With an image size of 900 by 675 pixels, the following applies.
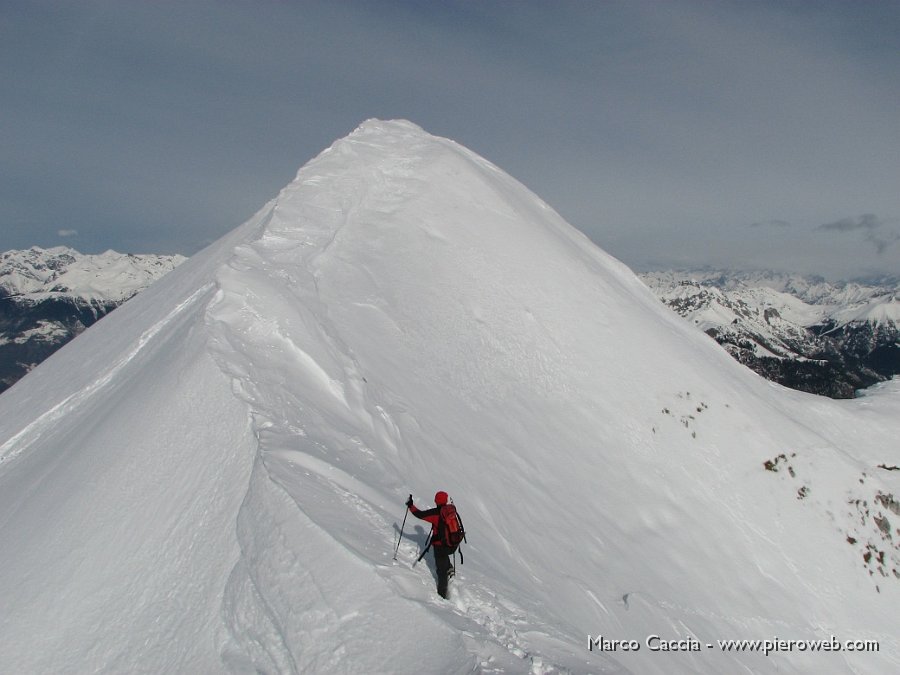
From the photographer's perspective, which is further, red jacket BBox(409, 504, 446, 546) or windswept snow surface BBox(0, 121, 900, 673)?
red jacket BBox(409, 504, 446, 546)

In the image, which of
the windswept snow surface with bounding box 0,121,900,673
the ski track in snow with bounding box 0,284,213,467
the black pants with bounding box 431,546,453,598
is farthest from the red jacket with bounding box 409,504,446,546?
the ski track in snow with bounding box 0,284,213,467

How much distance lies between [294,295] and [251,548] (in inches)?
573

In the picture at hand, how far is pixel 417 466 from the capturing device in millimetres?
17047

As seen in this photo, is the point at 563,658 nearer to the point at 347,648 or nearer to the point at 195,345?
the point at 347,648

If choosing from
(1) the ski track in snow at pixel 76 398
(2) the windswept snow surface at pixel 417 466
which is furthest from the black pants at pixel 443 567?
(1) the ski track in snow at pixel 76 398

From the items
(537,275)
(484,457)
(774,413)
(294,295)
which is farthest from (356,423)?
(774,413)

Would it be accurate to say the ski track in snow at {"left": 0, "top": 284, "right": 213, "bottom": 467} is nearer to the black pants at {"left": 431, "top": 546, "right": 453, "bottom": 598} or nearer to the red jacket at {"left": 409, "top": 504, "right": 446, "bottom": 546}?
the red jacket at {"left": 409, "top": 504, "right": 446, "bottom": 546}

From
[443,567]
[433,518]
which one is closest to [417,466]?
[433,518]

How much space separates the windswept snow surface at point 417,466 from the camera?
28.8 feet

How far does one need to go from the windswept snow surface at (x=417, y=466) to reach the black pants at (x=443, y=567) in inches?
12.5

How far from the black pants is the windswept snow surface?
0.32 m

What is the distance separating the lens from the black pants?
9617 mm

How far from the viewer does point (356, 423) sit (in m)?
16.5

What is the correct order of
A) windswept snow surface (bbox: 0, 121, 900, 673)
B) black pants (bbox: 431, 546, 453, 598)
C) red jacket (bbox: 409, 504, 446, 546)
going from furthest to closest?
red jacket (bbox: 409, 504, 446, 546)
black pants (bbox: 431, 546, 453, 598)
windswept snow surface (bbox: 0, 121, 900, 673)
